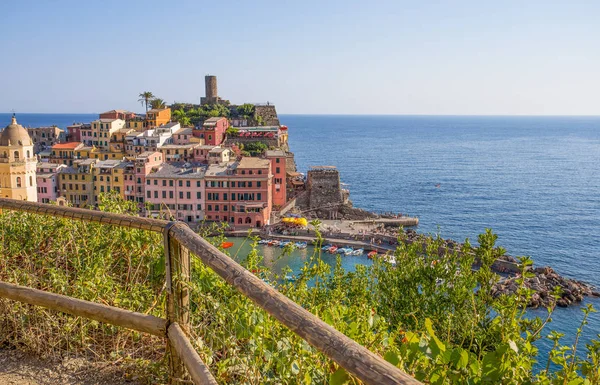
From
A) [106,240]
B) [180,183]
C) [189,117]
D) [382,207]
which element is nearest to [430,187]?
[382,207]

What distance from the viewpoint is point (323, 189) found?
50.7m

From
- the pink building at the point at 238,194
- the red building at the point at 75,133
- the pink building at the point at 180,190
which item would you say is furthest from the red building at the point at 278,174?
the red building at the point at 75,133

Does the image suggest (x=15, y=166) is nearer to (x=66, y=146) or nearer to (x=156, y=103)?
(x=66, y=146)

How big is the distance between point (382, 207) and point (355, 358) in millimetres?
52600

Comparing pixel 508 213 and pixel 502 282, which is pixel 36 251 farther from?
pixel 508 213


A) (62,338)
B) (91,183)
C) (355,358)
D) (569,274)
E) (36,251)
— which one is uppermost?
(355,358)

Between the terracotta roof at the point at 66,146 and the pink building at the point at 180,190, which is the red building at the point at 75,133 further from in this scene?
the pink building at the point at 180,190

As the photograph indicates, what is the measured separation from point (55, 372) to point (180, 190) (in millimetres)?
37212

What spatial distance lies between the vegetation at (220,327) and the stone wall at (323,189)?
144 feet

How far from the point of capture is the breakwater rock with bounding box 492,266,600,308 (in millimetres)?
27375

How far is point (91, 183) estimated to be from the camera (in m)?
41.8

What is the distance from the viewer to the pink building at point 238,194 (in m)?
40.5

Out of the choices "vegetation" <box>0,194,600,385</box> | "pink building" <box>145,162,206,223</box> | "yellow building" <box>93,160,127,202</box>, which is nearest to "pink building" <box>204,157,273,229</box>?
"pink building" <box>145,162,206,223</box>

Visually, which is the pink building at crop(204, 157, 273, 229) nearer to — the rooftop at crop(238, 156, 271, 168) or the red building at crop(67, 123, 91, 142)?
the rooftop at crop(238, 156, 271, 168)
